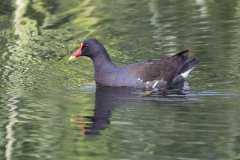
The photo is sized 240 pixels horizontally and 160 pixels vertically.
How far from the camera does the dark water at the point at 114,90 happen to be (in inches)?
375

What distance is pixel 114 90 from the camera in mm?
12766

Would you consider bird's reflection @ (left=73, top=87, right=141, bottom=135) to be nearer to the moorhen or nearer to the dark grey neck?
the moorhen

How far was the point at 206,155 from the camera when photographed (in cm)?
895

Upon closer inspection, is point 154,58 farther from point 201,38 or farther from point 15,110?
point 15,110

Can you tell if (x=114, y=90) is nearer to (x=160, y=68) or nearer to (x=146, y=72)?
(x=146, y=72)

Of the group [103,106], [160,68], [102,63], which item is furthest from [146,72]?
[103,106]

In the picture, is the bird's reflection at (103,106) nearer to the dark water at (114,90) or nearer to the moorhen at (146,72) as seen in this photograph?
the dark water at (114,90)

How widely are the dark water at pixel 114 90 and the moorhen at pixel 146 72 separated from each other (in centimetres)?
20

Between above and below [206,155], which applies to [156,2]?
above

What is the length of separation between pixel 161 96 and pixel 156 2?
7.31 meters

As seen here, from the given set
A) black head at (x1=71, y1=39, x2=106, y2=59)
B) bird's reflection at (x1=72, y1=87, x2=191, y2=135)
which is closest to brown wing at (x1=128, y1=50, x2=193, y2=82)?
bird's reflection at (x1=72, y1=87, x2=191, y2=135)

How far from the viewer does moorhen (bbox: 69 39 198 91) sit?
12.9m

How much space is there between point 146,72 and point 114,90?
54 cm

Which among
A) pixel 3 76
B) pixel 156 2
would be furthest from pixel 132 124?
pixel 156 2
